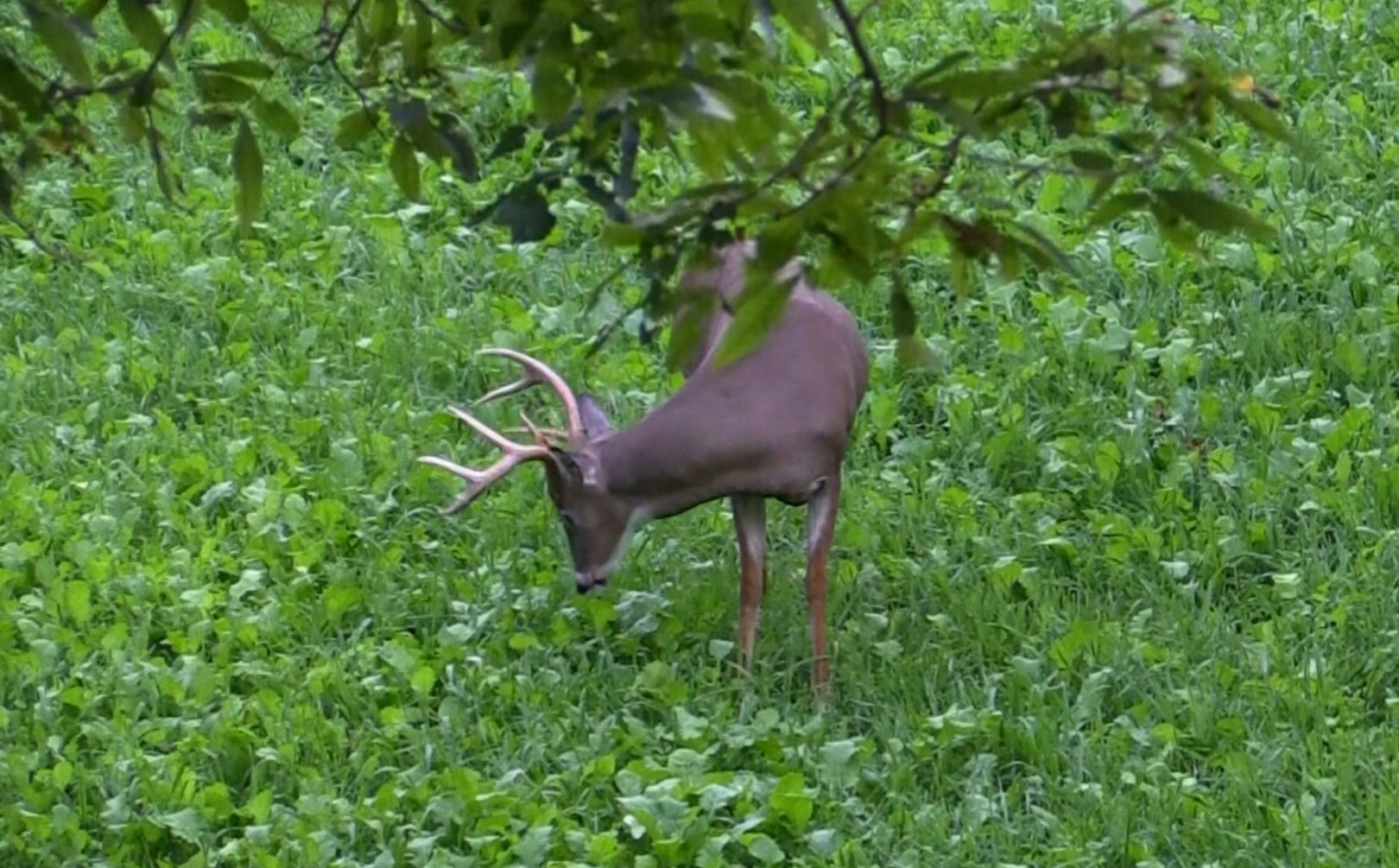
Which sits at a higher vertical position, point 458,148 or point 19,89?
point 19,89

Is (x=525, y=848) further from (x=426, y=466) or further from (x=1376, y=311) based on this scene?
(x=1376, y=311)

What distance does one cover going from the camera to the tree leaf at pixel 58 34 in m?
3.07

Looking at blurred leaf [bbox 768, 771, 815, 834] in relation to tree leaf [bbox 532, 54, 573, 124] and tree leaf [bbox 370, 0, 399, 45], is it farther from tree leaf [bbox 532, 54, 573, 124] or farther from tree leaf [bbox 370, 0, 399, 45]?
tree leaf [bbox 532, 54, 573, 124]

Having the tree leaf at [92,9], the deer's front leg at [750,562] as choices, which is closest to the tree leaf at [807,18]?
the tree leaf at [92,9]

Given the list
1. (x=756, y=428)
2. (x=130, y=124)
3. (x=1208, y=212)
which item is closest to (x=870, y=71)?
(x=1208, y=212)

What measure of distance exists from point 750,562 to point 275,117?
2364 millimetres

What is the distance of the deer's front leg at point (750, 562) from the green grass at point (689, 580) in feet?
0.29

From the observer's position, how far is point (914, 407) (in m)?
6.88

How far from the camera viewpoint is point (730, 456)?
5.41 m

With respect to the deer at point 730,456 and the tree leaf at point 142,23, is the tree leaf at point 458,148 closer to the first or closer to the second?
the tree leaf at point 142,23

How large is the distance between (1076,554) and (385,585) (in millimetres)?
1598

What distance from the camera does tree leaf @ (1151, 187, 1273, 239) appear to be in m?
2.59

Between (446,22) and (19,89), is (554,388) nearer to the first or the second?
(446,22)

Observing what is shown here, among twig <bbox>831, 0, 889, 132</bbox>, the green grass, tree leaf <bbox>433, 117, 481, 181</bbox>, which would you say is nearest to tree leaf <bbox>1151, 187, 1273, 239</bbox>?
twig <bbox>831, 0, 889, 132</bbox>
